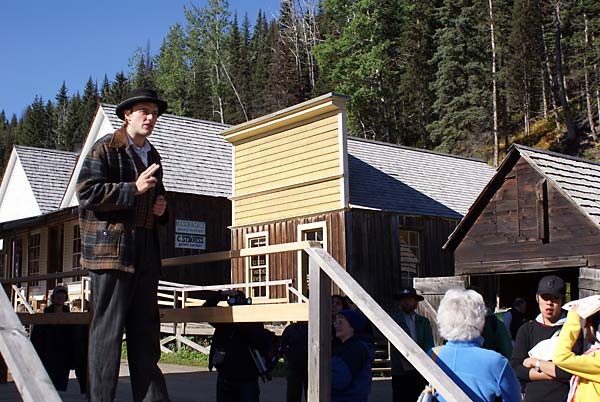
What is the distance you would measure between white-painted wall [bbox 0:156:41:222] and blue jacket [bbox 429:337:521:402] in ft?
73.0

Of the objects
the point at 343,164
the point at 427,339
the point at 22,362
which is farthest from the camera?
the point at 343,164

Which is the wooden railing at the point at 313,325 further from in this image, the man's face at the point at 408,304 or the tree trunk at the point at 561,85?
the tree trunk at the point at 561,85

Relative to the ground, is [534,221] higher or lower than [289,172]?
lower

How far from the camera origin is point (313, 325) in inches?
195

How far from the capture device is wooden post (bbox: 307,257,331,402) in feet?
15.9

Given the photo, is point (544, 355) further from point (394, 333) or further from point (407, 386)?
point (407, 386)

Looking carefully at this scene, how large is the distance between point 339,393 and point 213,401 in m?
5.10

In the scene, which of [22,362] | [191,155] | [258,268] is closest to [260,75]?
[191,155]

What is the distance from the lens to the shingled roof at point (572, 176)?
1328cm

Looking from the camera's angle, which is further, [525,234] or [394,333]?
[525,234]

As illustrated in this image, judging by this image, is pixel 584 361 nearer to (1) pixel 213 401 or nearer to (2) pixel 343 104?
(1) pixel 213 401

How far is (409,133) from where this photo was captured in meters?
50.7

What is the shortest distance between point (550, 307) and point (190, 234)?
16668mm

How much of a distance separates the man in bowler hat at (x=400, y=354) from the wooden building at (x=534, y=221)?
4.76 meters
